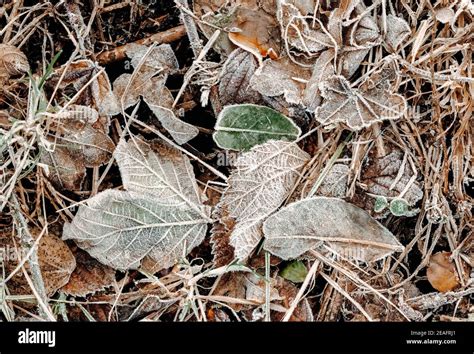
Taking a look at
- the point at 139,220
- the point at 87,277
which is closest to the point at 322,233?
the point at 139,220

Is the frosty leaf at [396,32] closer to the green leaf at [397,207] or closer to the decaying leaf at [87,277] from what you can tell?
the green leaf at [397,207]

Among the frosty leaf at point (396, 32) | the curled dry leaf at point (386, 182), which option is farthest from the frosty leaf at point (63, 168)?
the frosty leaf at point (396, 32)

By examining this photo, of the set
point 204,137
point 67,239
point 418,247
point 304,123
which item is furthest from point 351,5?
point 67,239

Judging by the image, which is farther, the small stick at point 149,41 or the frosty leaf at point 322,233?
the small stick at point 149,41

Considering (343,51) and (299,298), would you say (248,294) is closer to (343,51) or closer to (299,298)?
(299,298)

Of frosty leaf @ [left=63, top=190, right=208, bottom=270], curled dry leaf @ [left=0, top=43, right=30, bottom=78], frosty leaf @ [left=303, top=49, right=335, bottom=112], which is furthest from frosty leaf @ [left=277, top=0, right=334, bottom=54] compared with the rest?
curled dry leaf @ [left=0, top=43, right=30, bottom=78]
